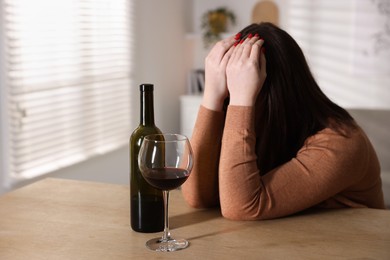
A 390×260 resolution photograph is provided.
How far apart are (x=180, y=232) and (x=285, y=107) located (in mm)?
466

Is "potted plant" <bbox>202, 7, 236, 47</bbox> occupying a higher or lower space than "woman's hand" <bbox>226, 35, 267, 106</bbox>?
higher

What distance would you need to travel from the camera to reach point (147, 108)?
115cm

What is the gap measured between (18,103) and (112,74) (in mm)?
910

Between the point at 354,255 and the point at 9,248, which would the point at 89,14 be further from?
the point at 354,255

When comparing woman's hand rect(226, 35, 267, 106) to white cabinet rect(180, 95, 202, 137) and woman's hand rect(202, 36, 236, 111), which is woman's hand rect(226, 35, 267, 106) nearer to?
woman's hand rect(202, 36, 236, 111)

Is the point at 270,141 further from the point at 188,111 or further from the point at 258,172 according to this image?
the point at 188,111

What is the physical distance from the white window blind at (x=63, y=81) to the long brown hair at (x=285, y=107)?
153 cm

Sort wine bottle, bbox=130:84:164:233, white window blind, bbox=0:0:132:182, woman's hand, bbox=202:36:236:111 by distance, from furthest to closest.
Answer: white window blind, bbox=0:0:132:182, woman's hand, bbox=202:36:236:111, wine bottle, bbox=130:84:164:233

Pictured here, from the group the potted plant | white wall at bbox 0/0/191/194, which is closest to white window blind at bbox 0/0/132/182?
white wall at bbox 0/0/191/194

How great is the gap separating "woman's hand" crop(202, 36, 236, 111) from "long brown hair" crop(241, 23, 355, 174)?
0.30ft

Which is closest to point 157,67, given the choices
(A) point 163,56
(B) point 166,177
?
(A) point 163,56

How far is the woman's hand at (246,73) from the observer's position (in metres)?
1.35

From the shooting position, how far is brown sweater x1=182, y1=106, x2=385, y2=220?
4.23 feet

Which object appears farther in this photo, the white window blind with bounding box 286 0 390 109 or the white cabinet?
the white cabinet
